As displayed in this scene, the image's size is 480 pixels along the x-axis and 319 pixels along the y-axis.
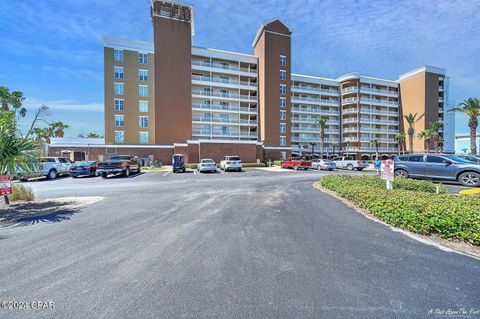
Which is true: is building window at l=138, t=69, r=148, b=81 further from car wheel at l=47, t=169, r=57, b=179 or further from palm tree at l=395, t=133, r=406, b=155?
palm tree at l=395, t=133, r=406, b=155

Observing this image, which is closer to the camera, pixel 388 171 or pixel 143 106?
pixel 388 171

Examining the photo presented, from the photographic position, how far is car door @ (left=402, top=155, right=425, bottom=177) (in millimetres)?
13477

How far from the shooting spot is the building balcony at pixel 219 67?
148ft

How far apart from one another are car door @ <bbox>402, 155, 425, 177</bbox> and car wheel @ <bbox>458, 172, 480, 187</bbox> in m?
1.70

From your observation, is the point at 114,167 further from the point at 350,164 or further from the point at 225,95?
the point at 225,95

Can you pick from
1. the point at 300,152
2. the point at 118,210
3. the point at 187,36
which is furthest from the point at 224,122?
the point at 118,210

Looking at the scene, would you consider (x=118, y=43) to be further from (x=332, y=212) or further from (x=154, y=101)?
(x=332, y=212)

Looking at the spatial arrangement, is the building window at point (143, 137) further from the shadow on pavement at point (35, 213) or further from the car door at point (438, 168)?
the car door at point (438, 168)

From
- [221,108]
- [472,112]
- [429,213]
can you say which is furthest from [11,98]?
[472,112]

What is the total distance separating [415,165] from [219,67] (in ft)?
135

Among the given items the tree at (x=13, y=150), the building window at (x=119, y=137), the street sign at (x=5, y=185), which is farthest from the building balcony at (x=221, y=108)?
the street sign at (x=5, y=185)

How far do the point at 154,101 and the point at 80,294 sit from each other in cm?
4375

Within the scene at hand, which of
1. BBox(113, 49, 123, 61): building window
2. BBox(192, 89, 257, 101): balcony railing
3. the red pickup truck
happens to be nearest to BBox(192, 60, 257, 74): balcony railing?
BBox(192, 89, 257, 101): balcony railing

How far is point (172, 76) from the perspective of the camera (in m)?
42.1
